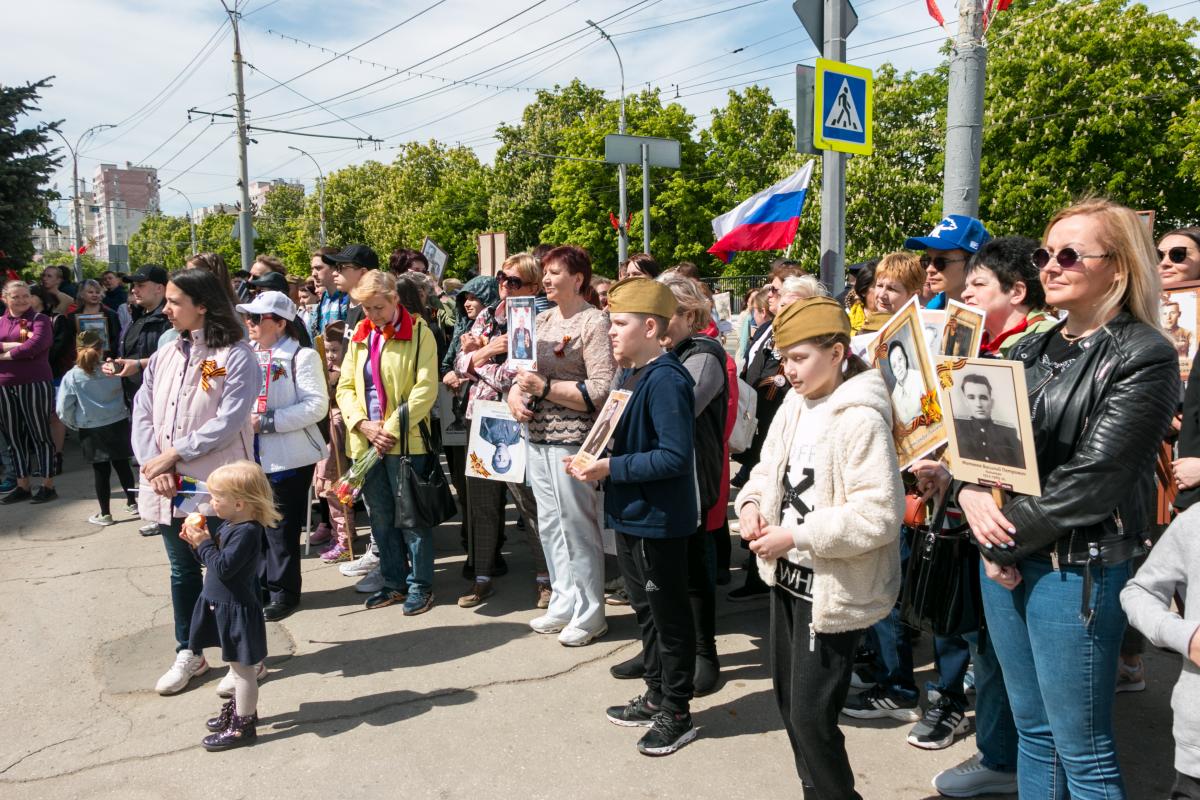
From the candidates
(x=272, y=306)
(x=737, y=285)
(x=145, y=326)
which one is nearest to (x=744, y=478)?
(x=272, y=306)

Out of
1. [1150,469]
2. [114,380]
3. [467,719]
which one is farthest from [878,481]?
[114,380]

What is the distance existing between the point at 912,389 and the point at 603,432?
1352 millimetres

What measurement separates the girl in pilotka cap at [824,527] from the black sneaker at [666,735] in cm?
84

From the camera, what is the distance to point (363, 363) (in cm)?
529

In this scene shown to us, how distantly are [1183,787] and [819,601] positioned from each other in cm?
98

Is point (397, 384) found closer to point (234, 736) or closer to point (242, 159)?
point (234, 736)

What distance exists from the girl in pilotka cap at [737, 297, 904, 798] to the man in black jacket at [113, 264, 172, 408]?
599cm

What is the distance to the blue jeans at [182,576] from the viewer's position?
13.8 ft

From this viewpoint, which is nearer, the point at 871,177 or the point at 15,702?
the point at 15,702

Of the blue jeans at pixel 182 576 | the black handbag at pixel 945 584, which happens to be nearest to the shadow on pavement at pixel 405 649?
the blue jeans at pixel 182 576

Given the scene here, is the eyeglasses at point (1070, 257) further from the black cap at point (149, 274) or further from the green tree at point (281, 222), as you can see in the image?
the green tree at point (281, 222)

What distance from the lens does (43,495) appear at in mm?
8414

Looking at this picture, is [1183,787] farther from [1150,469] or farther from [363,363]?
[363,363]

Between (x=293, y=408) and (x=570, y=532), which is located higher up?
(x=293, y=408)
